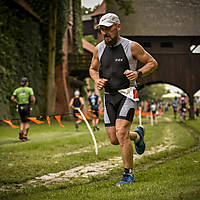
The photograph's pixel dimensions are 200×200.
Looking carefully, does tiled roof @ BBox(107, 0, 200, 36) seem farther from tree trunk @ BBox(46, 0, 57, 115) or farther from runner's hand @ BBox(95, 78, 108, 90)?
tree trunk @ BBox(46, 0, 57, 115)

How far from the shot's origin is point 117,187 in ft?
13.6

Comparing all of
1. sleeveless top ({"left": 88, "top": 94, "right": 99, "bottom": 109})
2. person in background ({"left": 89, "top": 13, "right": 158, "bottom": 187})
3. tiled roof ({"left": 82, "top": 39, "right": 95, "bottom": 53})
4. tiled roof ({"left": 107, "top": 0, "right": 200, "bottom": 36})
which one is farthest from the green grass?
tiled roof ({"left": 82, "top": 39, "right": 95, "bottom": 53})

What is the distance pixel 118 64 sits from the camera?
14.3 ft

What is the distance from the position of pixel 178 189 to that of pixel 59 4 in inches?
830

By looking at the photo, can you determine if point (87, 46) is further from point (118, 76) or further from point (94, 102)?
point (118, 76)

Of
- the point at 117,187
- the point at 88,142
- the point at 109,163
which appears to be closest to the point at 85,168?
the point at 109,163

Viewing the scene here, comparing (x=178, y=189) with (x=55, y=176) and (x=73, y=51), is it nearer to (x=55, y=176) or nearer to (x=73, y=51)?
(x=55, y=176)

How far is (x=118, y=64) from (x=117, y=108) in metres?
0.56

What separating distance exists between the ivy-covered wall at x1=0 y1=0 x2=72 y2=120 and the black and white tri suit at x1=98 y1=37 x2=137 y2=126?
14594 millimetres

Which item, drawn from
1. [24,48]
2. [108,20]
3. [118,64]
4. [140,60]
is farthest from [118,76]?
[24,48]

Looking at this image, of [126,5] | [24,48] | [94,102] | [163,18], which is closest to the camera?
[163,18]

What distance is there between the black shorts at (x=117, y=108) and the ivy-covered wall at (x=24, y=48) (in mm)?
14528

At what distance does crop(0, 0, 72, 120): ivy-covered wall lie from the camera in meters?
19.1

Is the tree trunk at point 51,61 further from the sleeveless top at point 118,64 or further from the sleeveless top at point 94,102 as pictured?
the sleeveless top at point 118,64
